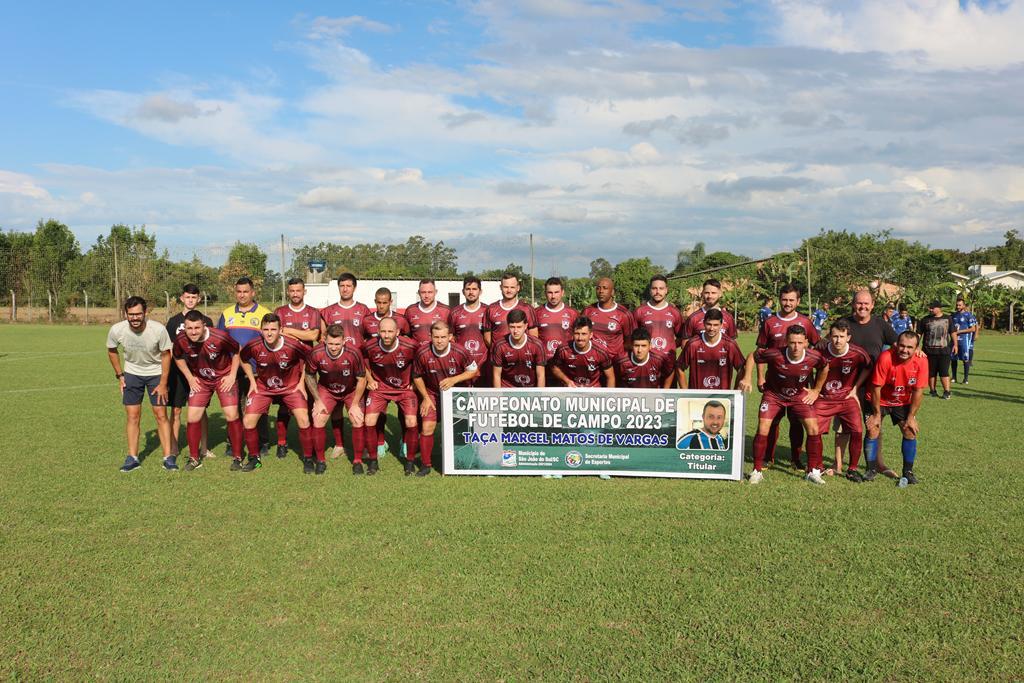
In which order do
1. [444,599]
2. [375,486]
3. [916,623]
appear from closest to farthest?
[916,623]
[444,599]
[375,486]

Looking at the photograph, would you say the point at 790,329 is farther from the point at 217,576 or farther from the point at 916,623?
the point at 217,576

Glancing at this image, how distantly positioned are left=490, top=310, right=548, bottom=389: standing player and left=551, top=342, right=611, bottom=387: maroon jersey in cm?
20

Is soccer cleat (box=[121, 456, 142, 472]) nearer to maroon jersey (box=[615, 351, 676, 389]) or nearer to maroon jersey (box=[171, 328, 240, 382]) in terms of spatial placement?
maroon jersey (box=[171, 328, 240, 382])

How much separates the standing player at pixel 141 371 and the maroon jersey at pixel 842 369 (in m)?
6.75

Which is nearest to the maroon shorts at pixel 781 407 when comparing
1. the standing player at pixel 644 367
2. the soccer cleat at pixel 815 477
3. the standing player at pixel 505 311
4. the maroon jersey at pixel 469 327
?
the soccer cleat at pixel 815 477

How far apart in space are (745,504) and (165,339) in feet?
19.6

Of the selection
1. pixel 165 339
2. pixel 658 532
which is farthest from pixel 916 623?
pixel 165 339

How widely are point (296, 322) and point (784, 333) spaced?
5.50 m

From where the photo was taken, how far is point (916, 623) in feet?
12.7

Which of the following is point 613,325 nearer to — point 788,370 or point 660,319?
point 660,319

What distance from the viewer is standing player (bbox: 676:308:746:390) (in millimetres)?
7199

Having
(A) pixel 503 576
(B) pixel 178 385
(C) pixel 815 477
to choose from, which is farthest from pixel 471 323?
(A) pixel 503 576

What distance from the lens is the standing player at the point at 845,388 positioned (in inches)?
273

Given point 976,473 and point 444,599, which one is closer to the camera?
point 444,599
